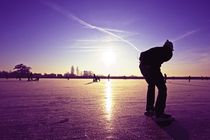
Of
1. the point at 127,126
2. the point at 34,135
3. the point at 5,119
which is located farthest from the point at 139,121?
the point at 5,119

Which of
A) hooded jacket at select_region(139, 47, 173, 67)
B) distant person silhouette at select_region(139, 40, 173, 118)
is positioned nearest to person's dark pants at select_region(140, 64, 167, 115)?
distant person silhouette at select_region(139, 40, 173, 118)

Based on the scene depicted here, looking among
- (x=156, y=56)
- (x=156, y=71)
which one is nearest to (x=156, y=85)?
(x=156, y=71)

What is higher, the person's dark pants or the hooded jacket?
the hooded jacket

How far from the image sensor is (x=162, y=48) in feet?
17.2

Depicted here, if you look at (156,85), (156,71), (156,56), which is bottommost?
(156,85)

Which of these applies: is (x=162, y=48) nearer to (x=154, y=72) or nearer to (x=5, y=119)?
(x=154, y=72)

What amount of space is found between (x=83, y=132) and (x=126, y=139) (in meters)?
0.78

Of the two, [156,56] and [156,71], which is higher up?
[156,56]

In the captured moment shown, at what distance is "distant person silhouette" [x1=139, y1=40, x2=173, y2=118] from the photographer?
5.18 metres

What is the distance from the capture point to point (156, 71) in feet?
17.7

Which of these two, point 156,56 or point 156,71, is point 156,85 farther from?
point 156,56

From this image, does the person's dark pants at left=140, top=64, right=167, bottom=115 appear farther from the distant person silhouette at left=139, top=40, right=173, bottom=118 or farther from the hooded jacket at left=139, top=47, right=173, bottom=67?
the hooded jacket at left=139, top=47, right=173, bottom=67

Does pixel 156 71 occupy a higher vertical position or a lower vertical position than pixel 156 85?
higher

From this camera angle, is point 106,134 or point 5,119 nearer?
point 106,134
